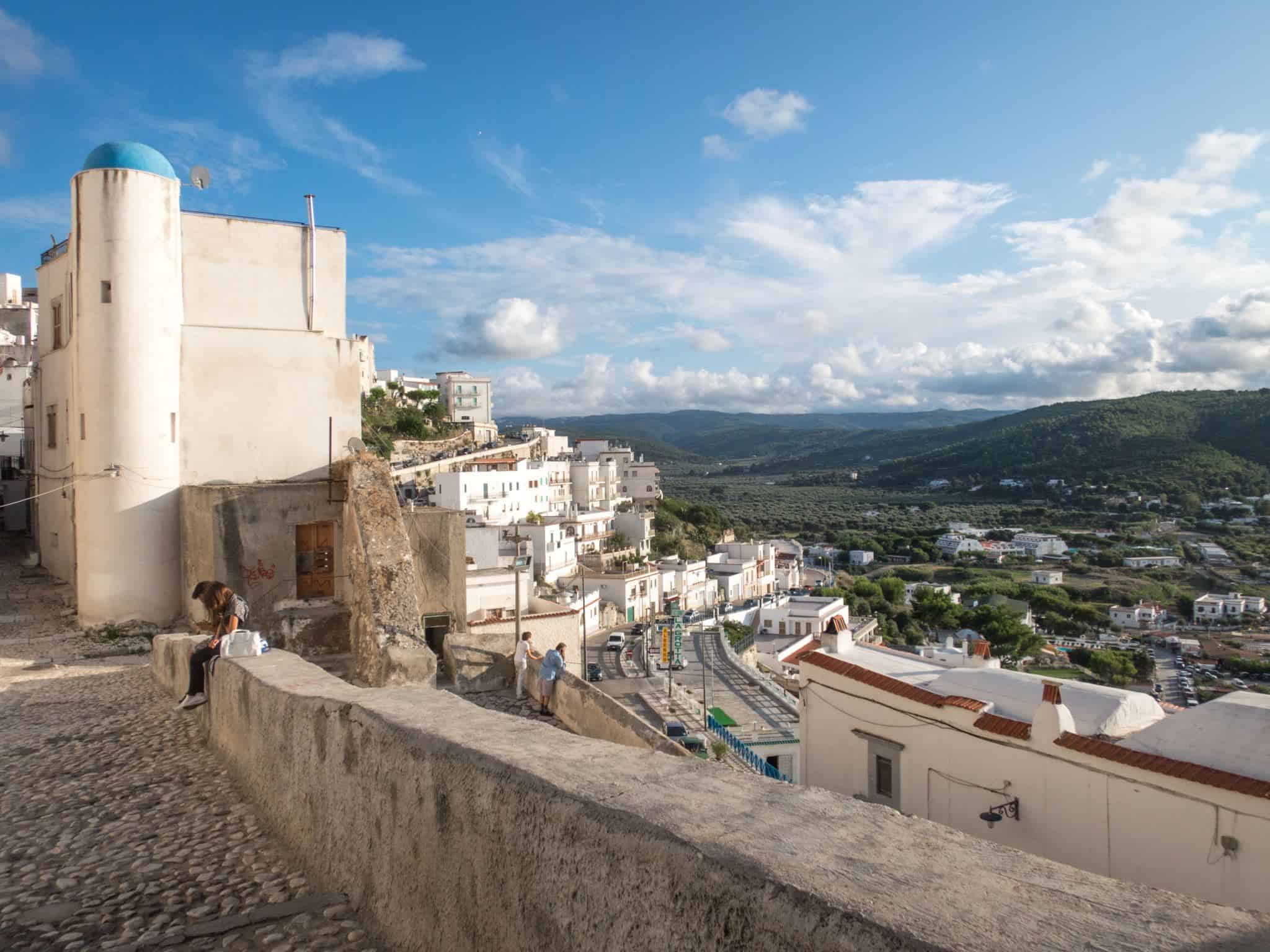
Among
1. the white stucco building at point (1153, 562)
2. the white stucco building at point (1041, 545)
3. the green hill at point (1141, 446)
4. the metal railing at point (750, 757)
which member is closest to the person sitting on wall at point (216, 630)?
the metal railing at point (750, 757)

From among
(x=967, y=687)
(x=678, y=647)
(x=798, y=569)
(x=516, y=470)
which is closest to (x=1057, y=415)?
(x=798, y=569)

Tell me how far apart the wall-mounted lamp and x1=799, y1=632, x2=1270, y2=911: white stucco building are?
0.02m

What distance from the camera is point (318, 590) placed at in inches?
572

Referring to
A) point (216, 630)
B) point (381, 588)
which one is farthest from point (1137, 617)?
point (216, 630)

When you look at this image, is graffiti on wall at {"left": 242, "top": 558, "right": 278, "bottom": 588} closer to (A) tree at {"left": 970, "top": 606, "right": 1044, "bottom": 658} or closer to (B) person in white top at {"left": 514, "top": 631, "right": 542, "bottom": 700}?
(B) person in white top at {"left": 514, "top": 631, "right": 542, "bottom": 700}

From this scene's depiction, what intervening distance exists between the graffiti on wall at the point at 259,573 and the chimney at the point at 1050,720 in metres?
11.4

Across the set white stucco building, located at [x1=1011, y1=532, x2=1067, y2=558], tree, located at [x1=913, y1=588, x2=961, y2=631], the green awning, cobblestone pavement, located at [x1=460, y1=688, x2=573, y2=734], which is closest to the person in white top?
cobblestone pavement, located at [x1=460, y1=688, x2=573, y2=734]

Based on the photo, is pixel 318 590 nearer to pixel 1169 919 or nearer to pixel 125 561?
pixel 125 561

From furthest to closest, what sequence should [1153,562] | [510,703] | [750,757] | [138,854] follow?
[1153,562], [750,757], [510,703], [138,854]

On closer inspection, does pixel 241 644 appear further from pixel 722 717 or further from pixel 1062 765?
pixel 722 717

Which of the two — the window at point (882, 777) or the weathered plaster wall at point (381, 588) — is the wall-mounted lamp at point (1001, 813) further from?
the weathered plaster wall at point (381, 588)

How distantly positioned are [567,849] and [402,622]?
30.0 ft

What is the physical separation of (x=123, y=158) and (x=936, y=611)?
57.8 m

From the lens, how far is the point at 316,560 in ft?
47.7
